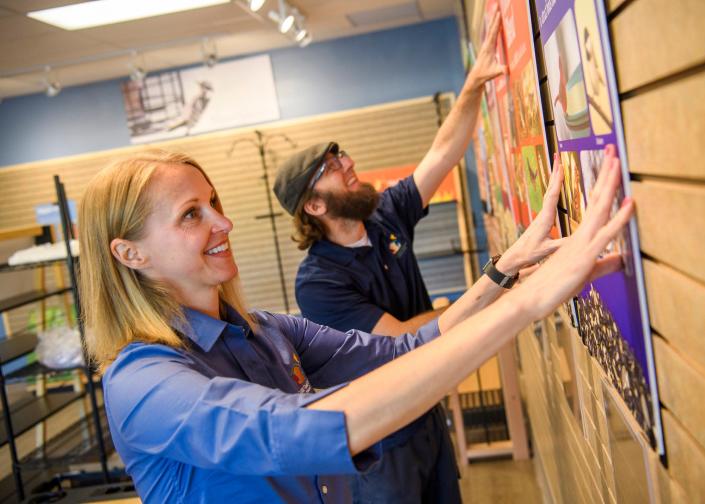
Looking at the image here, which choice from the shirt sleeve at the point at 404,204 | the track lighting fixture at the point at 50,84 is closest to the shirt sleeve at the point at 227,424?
the shirt sleeve at the point at 404,204

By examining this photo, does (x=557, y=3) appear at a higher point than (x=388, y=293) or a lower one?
higher

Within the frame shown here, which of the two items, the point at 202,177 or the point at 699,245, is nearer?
the point at 699,245

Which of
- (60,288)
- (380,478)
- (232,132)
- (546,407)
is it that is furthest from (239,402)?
(232,132)

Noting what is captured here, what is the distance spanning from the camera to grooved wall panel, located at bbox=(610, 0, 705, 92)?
674mm

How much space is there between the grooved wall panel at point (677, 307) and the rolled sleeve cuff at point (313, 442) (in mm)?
466

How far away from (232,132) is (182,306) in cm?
544

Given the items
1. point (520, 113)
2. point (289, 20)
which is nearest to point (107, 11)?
point (289, 20)

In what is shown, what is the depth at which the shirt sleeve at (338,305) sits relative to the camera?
8.42 feet

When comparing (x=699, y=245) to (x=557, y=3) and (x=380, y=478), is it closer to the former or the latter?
(x=557, y=3)

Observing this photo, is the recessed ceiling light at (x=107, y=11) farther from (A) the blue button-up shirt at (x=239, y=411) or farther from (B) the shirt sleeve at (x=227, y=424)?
(B) the shirt sleeve at (x=227, y=424)

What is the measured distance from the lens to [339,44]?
6.62 meters

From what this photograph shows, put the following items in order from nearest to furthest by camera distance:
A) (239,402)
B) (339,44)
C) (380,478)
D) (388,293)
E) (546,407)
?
(239,402) → (380,478) → (388,293) → (546,407) → (339,44)

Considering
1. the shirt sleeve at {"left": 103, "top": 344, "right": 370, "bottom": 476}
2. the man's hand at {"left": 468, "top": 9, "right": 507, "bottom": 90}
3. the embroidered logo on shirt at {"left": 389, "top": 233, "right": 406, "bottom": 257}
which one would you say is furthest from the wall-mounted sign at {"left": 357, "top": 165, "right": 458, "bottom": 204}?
the shirt sleeve at {"left": 103, "top": 344, "right": 370, "bottom": 476}

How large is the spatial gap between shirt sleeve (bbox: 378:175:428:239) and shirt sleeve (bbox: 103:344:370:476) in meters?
1.83
